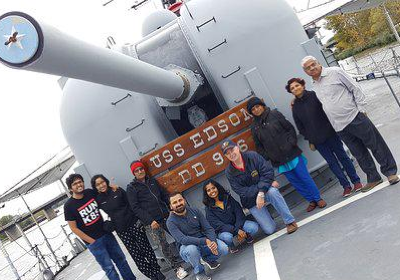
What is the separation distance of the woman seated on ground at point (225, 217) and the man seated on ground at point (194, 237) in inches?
7.9

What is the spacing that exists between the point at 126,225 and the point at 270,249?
5.59 feet

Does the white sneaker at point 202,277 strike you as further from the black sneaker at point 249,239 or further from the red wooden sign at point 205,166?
the red wooden sign at point 205,166

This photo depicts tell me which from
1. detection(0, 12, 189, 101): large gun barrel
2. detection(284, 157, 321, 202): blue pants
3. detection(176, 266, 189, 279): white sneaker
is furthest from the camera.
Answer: detection(176, 266, 189, 279): white sneaker

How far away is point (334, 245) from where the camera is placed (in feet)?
11.1

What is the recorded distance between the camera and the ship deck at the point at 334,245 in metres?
2.86

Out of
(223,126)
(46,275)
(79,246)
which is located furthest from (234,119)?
(79,246)

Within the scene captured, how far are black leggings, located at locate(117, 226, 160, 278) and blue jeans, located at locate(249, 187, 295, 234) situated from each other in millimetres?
1367

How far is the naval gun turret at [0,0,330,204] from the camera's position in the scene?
4.78 metres

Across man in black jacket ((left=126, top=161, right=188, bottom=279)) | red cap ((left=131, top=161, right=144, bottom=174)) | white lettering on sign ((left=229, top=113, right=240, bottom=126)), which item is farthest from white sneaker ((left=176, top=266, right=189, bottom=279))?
white lettering on sign ((left=229, top=113, right=240, bottom=126))

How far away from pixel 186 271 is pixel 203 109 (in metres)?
2.07

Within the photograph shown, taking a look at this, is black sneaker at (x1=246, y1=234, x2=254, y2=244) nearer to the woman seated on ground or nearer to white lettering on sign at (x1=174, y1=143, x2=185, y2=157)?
the woman seated on ground

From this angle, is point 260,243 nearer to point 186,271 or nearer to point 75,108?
point 186,271

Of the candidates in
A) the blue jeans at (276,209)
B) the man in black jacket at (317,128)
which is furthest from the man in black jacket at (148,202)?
the man in black jacket at (317,128)

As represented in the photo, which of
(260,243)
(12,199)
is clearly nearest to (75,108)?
(260,243)
